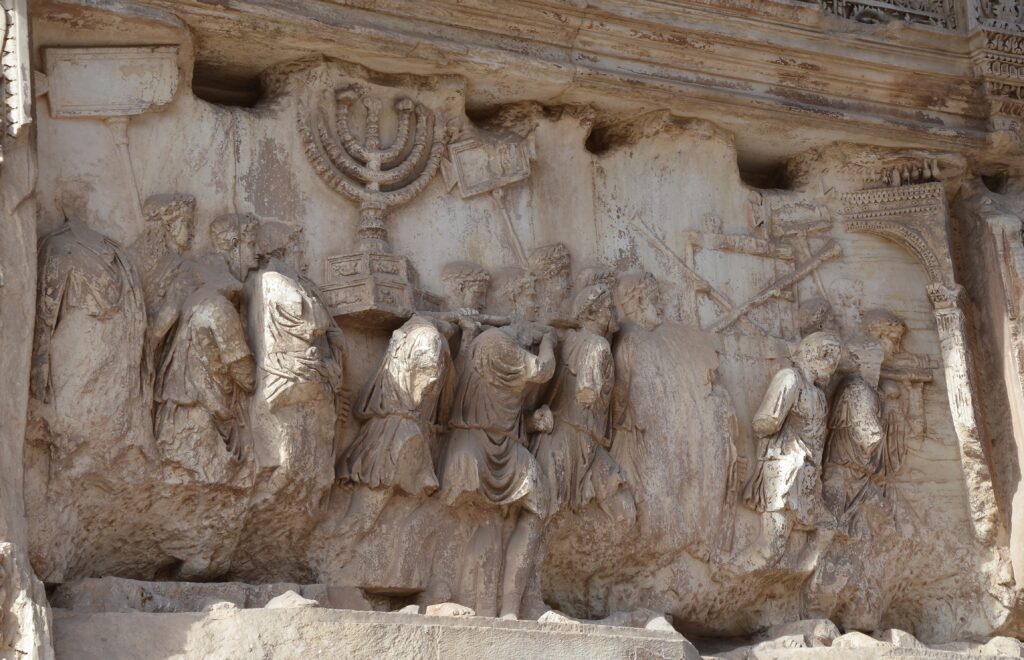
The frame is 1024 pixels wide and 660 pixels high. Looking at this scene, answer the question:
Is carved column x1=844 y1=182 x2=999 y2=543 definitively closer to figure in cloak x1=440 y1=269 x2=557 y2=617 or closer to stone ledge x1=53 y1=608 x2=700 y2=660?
figure in cloak x1=440 y1=269 x2=557 y2=617

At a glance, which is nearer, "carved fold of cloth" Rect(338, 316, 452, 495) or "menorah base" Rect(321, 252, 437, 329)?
"carved fold of cloth" Rect(338, 316, 452, 495)

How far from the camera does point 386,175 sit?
880cm

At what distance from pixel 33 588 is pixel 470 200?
2.90m

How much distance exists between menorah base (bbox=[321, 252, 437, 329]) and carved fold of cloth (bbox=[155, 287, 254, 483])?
2.04 feet

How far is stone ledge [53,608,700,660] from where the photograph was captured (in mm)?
7336

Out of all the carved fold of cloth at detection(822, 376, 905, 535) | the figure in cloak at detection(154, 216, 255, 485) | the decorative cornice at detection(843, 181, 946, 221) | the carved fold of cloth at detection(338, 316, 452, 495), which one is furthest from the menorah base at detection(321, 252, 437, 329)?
the decorative cornice at detection(843, 181, 946, 221)

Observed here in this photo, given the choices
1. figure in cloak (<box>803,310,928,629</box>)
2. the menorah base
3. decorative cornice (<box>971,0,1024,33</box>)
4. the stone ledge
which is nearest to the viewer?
the stone ledge

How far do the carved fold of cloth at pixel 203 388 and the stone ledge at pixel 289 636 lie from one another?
2.34 feet

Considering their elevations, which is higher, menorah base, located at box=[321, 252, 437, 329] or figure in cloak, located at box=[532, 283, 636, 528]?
menorah base, located at box=[321, 252, 437, 329]

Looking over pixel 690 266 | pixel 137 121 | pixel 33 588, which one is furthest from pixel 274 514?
pixel 690 266

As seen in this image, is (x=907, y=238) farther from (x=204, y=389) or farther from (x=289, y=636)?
(x=289, y=636)

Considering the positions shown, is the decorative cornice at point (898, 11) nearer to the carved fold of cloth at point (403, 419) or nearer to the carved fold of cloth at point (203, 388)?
the carved fold of cloth at point (403, 419)

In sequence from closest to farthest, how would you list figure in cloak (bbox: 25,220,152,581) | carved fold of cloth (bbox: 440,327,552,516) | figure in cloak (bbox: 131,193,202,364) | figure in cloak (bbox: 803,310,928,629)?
figure in cloak (bbox: 25,220,152,581), figure in cloak (bbox: 131,193,202,364), carved fold of cloth (bbox: 440,327,552,516), figure in cloak (bbox: 803,310,928,629)

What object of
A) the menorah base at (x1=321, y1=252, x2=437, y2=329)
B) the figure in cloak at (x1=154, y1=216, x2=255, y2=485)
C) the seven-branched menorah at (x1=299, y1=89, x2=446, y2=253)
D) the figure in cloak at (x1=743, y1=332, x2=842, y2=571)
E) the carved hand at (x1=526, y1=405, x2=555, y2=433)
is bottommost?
the figure in cloak at (x1=743, y1=332, x2=842, y2=571)
